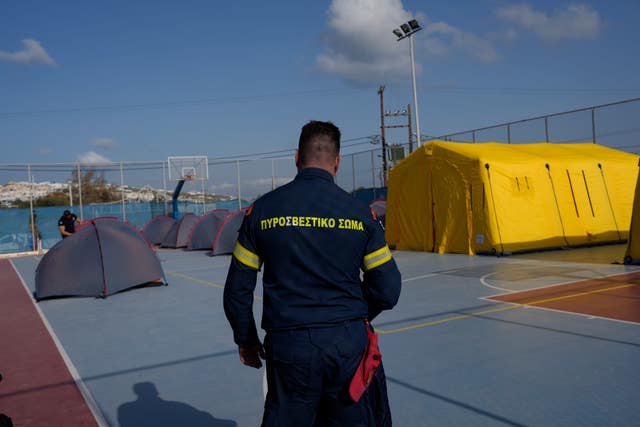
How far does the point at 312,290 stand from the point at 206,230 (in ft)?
69.7

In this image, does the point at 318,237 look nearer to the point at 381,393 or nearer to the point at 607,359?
the point at 381,393

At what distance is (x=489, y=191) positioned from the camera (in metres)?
14.9

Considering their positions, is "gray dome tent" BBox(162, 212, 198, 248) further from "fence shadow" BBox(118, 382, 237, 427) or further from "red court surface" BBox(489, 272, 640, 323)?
"fence shadow" BBox(118, 382, 237, 427)

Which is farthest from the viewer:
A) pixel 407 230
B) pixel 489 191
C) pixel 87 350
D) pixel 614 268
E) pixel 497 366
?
pixel 407 230

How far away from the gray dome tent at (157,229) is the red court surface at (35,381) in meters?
18.7

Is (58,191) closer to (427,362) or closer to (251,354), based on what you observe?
(427,362)

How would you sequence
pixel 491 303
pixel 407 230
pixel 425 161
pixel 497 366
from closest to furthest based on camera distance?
pixel 497 366
pixel 491 303
pixel 425 161
pixel 407 230

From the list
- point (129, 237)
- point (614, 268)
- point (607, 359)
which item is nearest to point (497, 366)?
point (607, 359)

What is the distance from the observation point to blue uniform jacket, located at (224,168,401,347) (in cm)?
248

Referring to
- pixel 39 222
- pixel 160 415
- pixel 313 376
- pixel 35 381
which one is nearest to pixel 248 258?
pixel 313 376

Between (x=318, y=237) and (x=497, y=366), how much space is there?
3660mm

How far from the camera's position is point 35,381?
578 cm

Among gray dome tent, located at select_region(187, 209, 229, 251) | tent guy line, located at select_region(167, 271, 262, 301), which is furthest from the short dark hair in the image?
gray dome tent, located at select_region(187, 209, 229, 251)

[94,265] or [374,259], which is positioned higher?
[94,265]
